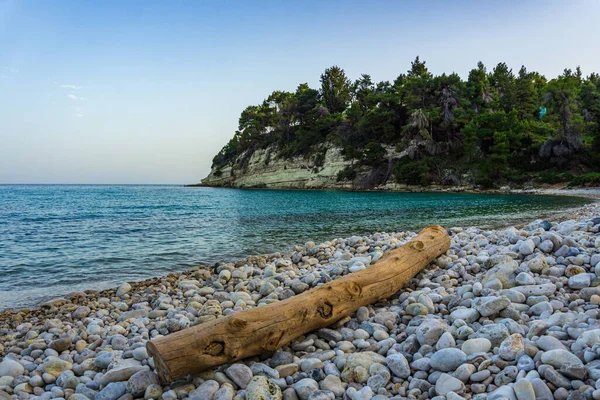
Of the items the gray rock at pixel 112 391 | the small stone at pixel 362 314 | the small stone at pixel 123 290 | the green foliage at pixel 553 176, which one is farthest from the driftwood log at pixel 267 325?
the green foliage at pixel 553 176

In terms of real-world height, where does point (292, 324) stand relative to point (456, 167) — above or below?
below

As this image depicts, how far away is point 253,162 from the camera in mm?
68750

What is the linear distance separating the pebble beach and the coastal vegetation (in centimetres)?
3683

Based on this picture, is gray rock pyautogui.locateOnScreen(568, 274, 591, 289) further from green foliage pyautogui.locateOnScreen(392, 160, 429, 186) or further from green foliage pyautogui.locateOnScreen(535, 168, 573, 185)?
green foliage pyautogui.locateOnScreen(392, 160, 429, 186)

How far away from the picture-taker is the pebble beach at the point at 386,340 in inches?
104

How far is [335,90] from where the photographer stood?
6569 centimetres

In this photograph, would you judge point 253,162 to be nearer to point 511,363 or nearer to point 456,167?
point 456,167

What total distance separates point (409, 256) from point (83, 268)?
720cm

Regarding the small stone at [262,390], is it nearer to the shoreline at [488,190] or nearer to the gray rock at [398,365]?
the gray rock at [398,365]

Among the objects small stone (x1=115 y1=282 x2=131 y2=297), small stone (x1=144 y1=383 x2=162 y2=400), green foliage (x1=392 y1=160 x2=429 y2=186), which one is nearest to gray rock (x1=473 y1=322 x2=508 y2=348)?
small stone (x1=144 y1=383 x2=162 y2=400)

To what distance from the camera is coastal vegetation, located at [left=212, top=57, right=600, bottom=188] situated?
4012 cm

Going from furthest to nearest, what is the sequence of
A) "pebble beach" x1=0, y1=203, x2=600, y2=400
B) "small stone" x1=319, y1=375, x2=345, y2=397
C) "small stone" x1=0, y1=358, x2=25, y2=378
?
"small stone" x1=0, y1=358, x2=25, y2=378 → "small stone" x1=319, y1=375, x2=345, y2=397 → "pebble beach" x1=0, y1=203, x2=600, y2=400

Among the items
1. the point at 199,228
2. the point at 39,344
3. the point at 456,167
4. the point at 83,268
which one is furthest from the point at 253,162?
the point at 39,344

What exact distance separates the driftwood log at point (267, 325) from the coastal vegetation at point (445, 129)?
37869 mm
